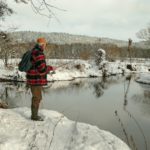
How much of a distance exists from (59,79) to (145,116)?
61.3 ft

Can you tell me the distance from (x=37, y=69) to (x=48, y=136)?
1.64 m

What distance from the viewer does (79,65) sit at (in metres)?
38.8

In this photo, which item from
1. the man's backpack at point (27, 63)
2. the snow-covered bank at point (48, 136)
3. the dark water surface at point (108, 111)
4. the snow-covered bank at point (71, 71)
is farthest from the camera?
the snow-covered bank at point (71, 71)

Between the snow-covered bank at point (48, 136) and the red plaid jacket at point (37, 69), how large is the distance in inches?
36.0

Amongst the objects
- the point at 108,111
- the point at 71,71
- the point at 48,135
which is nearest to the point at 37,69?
the point at 48,135

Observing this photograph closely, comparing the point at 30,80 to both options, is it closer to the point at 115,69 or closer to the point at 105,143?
the point at 105,143

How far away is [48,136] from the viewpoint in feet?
19.6

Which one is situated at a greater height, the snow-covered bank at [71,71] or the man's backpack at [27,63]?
the man's backpack at [27,63]

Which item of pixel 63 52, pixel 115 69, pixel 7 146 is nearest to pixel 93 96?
pixel 7 146

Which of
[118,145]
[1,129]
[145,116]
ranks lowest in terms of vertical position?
[145,116]

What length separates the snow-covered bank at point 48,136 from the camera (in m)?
5.41

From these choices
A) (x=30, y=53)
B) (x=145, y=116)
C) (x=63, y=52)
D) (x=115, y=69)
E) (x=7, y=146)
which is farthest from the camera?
(x=63, y=52)

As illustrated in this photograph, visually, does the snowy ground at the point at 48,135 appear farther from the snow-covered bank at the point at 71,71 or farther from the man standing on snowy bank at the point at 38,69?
the snow-covered bank at the point at 71,71

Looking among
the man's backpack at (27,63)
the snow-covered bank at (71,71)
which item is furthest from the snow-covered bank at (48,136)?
the snow-covered bank at (71,71)
